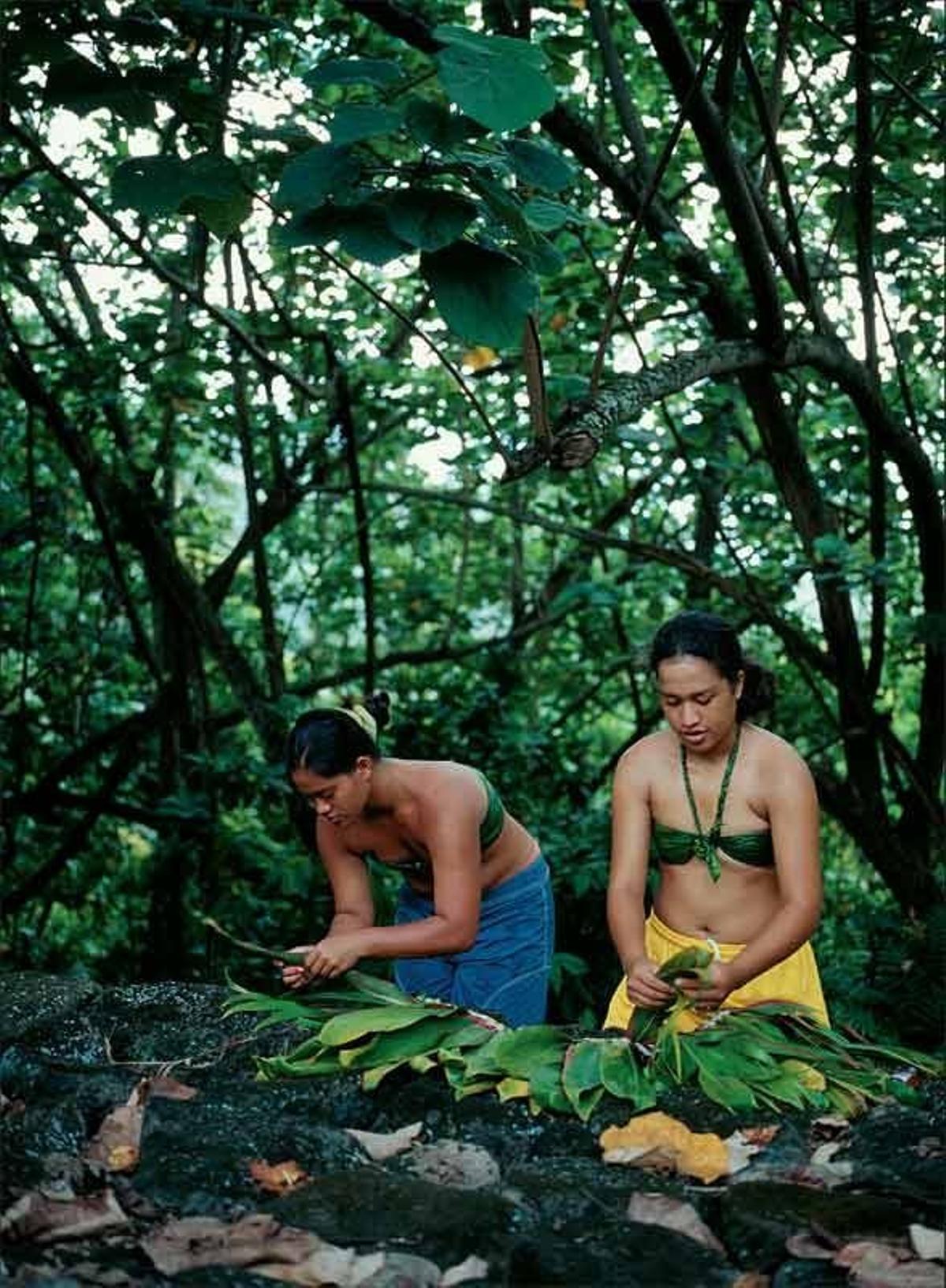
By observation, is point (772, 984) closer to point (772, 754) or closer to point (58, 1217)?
point (772, 754)

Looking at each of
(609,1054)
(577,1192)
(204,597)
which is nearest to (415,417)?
(204,597)

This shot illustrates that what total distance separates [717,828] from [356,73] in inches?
68.7

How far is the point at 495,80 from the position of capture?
216cm

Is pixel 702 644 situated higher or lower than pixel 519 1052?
higher

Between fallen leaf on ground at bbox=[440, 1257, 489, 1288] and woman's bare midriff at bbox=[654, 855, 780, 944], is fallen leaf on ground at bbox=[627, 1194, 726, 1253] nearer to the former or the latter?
fallen leaf on ground at bbox=[440, 1257, 489, 1288]

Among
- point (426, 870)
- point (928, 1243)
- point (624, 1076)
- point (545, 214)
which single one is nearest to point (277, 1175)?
point (624, 1076)

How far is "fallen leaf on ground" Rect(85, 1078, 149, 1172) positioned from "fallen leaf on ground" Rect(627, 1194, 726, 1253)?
71cm

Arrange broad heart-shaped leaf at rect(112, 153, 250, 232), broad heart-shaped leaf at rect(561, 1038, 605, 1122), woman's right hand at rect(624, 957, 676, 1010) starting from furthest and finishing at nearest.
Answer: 1. woman's right hand at rect(624, 957, 676, 1010)
2. broad heart-shaped leaf at rect(561, 1038, 605, 1122)
3. broad heart-shaped leaf at rect(112, 153, 250, 232)

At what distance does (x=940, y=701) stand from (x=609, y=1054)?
3980 mm

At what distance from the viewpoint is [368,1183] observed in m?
2.37

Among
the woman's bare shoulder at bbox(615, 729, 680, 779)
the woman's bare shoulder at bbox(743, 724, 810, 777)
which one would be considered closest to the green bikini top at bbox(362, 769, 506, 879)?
the woman's bare shoulder at bbox(615, 729, 680, 779)

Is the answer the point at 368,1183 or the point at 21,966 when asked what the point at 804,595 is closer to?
the point at 21,966

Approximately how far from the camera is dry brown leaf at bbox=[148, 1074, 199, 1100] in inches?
111

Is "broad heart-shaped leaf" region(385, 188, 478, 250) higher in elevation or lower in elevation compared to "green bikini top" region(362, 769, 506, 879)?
higher
